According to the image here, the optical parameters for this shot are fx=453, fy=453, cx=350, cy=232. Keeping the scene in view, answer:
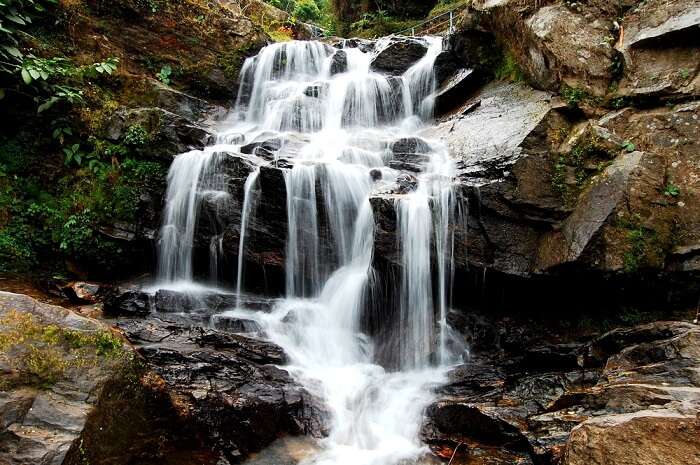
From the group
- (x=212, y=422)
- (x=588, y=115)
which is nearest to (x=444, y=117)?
(x=588, y=115)

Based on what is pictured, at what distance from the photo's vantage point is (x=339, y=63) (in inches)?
500

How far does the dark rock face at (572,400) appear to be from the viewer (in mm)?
2885

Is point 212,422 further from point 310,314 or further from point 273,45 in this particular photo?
point 273,45

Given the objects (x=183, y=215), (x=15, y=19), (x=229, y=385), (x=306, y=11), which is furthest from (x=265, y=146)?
(x=306, y=11)

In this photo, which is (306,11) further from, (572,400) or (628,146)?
(572,400)

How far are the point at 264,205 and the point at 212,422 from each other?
13.4 feet

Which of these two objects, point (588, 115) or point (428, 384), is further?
point (588, 115)

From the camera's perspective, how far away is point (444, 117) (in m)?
9.99

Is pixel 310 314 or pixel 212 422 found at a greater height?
pixel 310 314

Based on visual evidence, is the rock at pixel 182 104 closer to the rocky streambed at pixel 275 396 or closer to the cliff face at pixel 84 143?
the cliff face at pixel 84 143

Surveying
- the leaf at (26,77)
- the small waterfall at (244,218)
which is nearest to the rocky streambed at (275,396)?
the small waterfall at (244,218)

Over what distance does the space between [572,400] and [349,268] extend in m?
3.93

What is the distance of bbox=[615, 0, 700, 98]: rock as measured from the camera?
20.6 feet

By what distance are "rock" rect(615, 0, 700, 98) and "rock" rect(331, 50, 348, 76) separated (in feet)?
23.9
